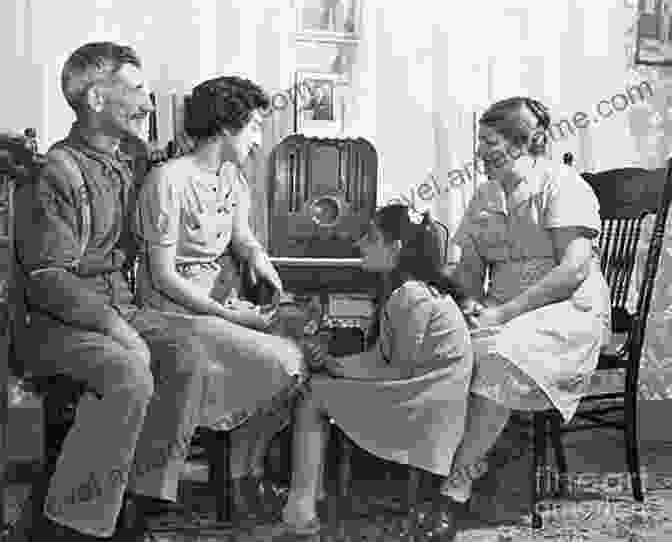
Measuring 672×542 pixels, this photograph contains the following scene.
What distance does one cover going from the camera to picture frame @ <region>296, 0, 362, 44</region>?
3.06 metres

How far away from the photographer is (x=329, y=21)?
3.08 metres

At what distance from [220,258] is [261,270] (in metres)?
0.10

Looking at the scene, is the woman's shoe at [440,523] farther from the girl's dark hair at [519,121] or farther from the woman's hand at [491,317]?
the girl's dark hair at [519,121]

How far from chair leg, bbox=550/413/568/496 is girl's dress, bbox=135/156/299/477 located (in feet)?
3.25

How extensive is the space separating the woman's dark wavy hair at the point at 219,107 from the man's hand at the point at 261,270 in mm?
304

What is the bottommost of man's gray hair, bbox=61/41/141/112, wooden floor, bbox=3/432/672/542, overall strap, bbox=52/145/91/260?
wooden floor, bbox=3/432/672/542

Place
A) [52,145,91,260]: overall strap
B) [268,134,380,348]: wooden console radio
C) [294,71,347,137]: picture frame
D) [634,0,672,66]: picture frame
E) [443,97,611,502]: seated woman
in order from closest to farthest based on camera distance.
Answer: [52,145,91,260]: overall strap
[443,97,611,502]: seated woman
[268,134,380,348]: wooden console radio
[294,71,347,137]: picture frame
[634,0,672,66]: picture frame

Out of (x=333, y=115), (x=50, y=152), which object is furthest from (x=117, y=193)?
(x=333, y=115)

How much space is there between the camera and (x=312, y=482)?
6.75 ft

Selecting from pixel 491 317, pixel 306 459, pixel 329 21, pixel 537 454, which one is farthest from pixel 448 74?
pixel 306 459

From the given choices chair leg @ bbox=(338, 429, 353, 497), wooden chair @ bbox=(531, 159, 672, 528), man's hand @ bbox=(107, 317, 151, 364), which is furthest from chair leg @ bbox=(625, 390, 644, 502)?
man's hand @ bbox=(107, 317, 151, 364)

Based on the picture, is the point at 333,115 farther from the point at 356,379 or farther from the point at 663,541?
the point at 663,541

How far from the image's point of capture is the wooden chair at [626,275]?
271cm

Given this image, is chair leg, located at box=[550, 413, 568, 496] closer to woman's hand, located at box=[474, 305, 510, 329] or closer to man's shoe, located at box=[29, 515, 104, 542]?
woman's hand, located at box=[474, 305, 510, 329]
